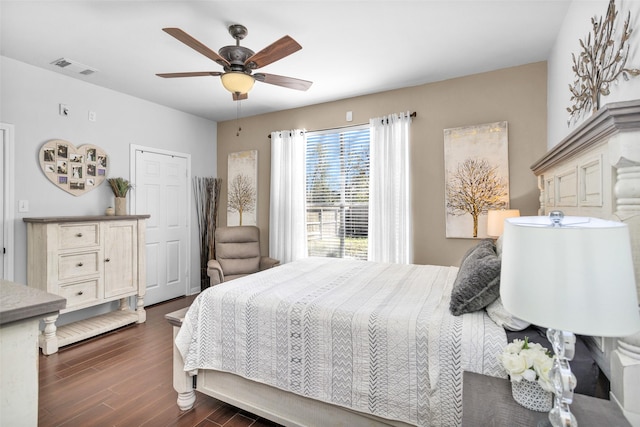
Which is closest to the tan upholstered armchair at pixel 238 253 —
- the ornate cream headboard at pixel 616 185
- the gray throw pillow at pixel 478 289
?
the gray throw pillow at pixel 478 289

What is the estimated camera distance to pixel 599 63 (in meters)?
1.75

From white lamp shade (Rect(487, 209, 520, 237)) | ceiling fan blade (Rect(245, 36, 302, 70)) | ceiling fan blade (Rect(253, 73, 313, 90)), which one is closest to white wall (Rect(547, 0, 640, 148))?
white lamp shade (Rect(487, 209, 520, 237))

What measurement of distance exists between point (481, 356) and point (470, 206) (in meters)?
2.33

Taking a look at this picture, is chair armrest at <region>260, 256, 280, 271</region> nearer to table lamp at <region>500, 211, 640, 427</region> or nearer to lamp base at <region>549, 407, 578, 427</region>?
lamp base at <region>549, 407, 578, 427</region>

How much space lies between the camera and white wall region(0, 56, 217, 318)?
121 inches

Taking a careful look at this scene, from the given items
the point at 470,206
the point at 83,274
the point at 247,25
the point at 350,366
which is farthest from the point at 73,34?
the point at 470,206

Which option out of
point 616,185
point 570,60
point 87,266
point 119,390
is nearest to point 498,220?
point 570,60

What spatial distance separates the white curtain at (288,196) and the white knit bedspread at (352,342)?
6.90ft

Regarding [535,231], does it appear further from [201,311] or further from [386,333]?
[201,311]

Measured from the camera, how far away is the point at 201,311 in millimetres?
2045

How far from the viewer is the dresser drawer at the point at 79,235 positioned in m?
3.03

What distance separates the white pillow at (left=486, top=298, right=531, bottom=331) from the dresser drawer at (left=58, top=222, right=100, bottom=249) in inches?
142

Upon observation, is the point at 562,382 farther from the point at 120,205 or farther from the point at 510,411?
the point at 120,205

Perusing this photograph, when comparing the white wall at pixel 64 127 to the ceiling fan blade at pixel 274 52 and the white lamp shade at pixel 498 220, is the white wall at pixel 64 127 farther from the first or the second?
the white lamp shade at pixel 498 220
